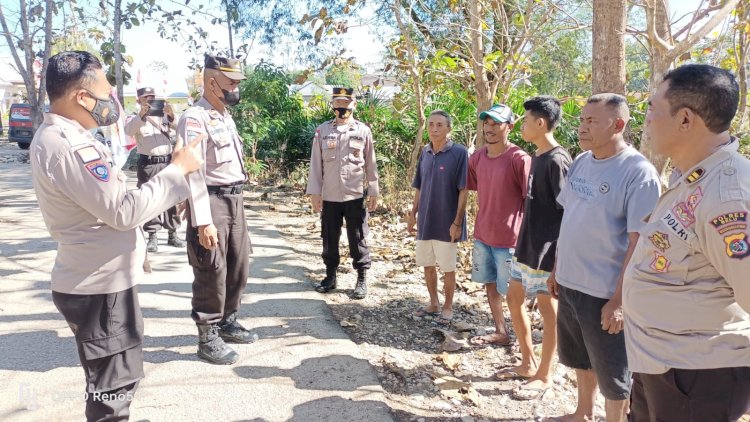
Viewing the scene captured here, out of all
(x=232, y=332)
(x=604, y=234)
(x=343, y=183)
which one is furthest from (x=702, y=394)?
(x=343, y=183)

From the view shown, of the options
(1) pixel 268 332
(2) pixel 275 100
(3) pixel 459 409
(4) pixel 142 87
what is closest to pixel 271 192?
(2) pixel 275 100

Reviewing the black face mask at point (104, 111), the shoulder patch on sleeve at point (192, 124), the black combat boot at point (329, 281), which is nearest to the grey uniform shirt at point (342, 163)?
the black combat boot at point (329, 281)

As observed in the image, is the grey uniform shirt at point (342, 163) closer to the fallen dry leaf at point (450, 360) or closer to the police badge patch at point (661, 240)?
the fallen dry leaf at point (450, 360)

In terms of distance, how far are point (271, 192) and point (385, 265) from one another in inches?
225

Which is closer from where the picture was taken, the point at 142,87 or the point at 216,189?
the point at 216,189

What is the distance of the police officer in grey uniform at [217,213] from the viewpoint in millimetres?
3549

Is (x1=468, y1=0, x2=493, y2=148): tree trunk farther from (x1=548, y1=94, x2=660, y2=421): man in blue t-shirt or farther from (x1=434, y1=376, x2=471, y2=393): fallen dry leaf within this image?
(x1=548, y1=94, x2=660, y2=421): man in blue t-shirt

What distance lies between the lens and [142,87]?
645cm

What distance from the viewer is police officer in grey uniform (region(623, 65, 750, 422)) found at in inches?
64.7

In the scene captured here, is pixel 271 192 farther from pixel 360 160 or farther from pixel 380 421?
pixel 380 421

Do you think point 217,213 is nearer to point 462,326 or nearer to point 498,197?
point 498,197

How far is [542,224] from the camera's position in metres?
3.37

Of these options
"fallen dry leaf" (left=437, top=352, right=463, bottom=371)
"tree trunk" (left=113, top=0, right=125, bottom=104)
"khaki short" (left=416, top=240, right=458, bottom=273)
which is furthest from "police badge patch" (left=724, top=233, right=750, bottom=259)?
"tree trunk" (left=113, top=0, right=125, bottom=104)

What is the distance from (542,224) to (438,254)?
54.7 inches
